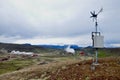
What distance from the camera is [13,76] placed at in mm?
51938

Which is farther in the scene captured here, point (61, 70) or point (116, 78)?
point (61, 70)

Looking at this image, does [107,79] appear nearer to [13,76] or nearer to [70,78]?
[70,78]

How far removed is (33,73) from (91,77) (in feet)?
42.3

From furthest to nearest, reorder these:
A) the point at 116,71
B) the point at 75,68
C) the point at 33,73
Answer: the point at 33,73 < the point at 75,68 < the point at 116,71

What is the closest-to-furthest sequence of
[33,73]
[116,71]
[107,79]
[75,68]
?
[107,79]
[116,71]
[75,68]
[33,73]

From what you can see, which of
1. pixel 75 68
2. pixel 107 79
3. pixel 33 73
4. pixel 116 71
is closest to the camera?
pixel 107 79

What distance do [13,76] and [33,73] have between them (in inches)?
179

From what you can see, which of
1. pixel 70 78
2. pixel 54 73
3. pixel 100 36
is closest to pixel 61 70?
pixel 54 73

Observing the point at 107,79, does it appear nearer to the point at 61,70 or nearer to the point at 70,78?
the point at 70,78

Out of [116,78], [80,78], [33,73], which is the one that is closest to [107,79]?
[116,78]

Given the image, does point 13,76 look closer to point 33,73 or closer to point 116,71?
point 33,73

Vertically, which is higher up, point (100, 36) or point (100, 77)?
point (100, 36)

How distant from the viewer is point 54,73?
Answer: 44625mm

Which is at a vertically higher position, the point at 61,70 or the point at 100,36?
the point at 100,36
